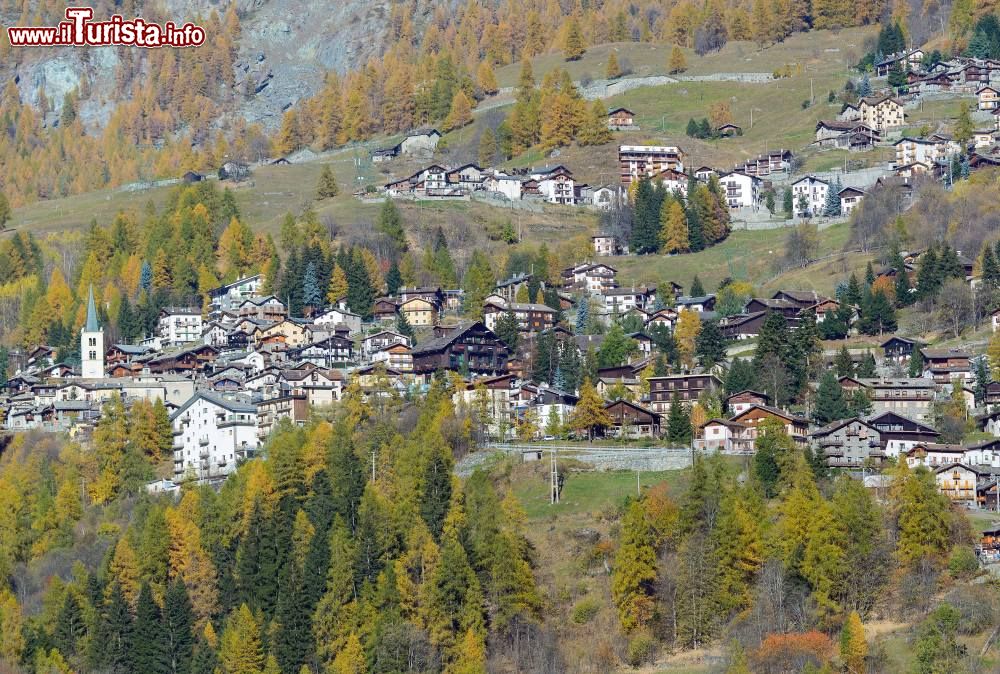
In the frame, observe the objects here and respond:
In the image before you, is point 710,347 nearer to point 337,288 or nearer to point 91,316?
point 337,288

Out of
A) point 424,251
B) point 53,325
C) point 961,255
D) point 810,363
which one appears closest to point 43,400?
point 53,325

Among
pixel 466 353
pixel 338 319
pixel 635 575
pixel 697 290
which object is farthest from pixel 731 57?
pixel 635 575

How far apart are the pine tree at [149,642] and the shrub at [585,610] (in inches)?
624

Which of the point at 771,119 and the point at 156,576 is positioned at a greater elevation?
the point at 771,119

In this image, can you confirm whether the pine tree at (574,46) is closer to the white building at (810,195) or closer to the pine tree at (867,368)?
the white building at (810,195)

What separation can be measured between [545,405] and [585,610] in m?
21.3

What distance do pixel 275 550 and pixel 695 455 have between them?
57.9ft

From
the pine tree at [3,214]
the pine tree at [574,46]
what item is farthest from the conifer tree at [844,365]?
the pine tree at [574,46]

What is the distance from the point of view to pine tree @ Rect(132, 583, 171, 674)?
83.1m

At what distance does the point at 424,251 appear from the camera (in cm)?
13338

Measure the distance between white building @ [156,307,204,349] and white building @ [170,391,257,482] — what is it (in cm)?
1976

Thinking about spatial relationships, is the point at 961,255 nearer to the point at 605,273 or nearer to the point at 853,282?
the point at 853,282

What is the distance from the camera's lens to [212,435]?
10338 centimetres

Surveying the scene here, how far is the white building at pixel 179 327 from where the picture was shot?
12431 cm
